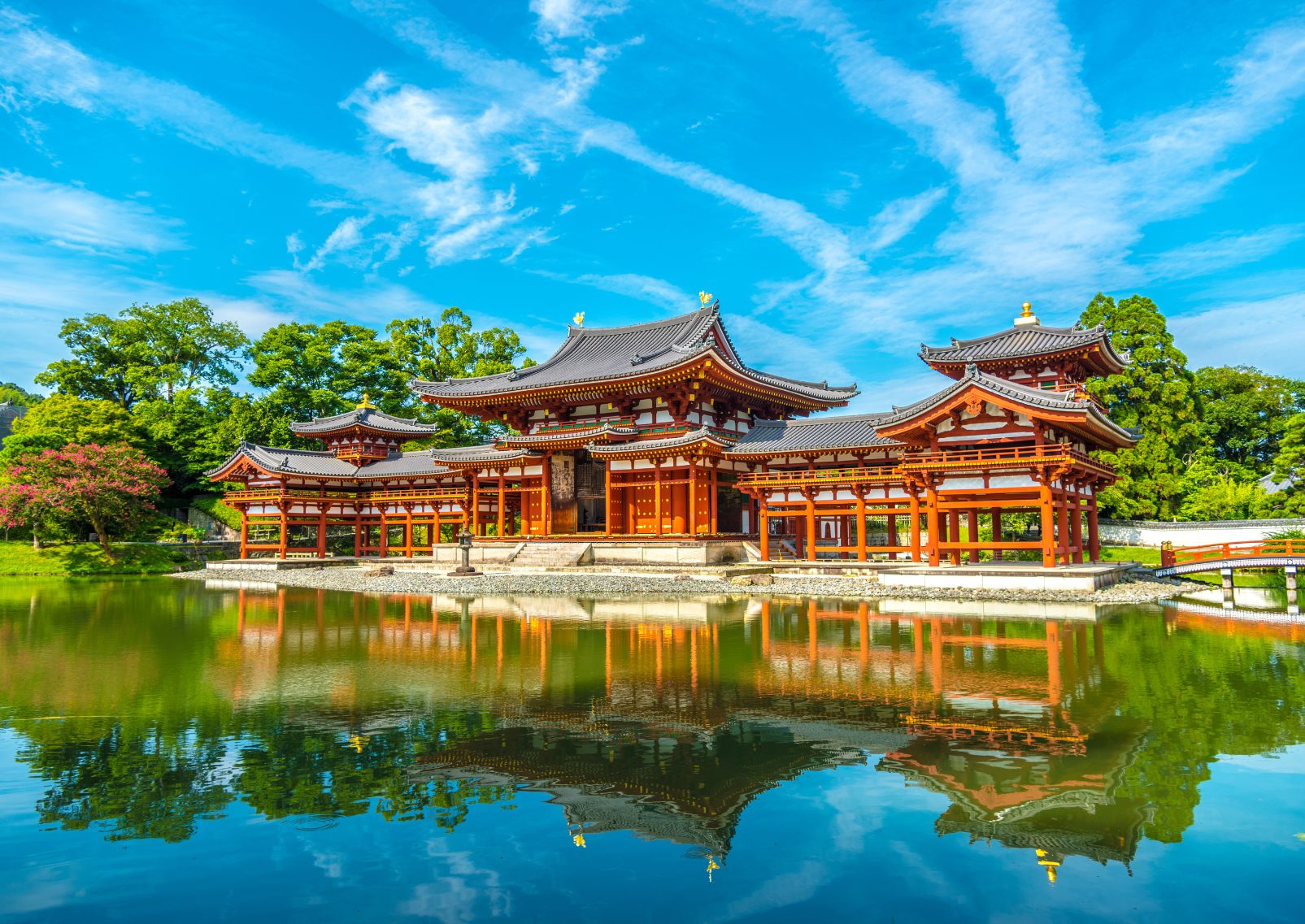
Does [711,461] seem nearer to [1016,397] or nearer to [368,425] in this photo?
[1016,397]

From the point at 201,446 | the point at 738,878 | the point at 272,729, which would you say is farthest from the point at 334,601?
the point at 201,446

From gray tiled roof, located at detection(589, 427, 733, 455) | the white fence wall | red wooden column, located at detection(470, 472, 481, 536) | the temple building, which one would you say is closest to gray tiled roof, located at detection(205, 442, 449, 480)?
the temple building

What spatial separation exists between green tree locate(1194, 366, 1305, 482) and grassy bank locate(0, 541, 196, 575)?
55322 mm

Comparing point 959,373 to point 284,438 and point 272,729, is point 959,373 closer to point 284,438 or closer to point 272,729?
point 272,729

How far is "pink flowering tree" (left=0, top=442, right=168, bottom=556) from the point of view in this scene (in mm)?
36625

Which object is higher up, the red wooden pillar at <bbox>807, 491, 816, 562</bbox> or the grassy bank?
the red wooden pillar at <bbox>807, 491, 816, 562</bbox>

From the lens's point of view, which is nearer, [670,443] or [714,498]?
[670,443]

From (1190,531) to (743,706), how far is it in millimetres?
32026

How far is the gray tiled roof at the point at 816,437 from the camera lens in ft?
91.4

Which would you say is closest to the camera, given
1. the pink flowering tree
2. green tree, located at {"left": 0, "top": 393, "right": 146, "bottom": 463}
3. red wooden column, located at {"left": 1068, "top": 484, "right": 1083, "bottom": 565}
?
red wooden column, located at {"left": 1068, "top": 484, "right": 1083, "bottom": 565}

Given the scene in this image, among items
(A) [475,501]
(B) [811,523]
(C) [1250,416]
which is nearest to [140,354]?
(A) [475,501]

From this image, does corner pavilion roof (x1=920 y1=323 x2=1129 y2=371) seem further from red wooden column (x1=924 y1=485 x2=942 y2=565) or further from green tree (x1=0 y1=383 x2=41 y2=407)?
green tree (x1=0 y1=383 x2=41 y2=407)

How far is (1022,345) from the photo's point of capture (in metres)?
26.0

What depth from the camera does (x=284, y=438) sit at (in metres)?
51.0
